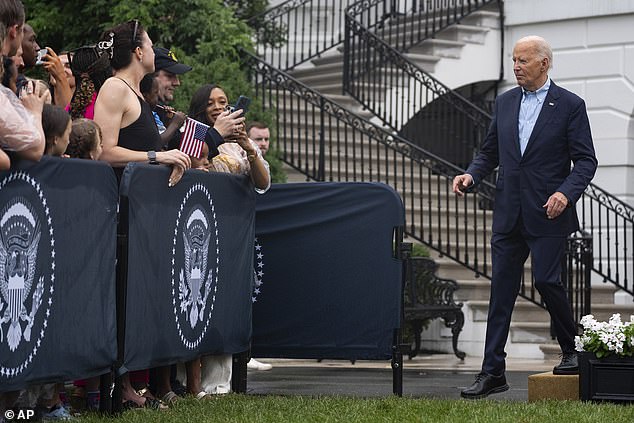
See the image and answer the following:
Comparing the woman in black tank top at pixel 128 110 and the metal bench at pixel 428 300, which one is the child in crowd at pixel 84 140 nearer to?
the woman in black tank top at pixel 128 110

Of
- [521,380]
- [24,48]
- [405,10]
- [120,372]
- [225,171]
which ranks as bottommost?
[521,380]

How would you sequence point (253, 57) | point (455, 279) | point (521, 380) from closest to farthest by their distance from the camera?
point (521, 380) → point (455, 279) → point (253, 57)

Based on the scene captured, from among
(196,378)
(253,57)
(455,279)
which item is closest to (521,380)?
(196,378)

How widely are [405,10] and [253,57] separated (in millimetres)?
4497

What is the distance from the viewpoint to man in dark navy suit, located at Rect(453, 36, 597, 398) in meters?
8.40

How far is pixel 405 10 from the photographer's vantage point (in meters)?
20.4

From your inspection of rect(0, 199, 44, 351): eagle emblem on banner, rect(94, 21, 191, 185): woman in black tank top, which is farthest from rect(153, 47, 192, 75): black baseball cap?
rect(0, 199, 44, 351): eagle emblem on banner

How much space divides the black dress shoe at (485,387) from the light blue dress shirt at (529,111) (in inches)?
55.1

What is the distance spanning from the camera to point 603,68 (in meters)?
18.2

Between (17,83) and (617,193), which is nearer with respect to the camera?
(17,83)

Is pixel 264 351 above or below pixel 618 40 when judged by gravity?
below

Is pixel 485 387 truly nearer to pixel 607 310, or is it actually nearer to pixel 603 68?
pixel 607 310

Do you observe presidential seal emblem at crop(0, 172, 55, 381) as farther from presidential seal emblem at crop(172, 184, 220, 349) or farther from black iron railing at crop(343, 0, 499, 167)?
black iron railing at crop(343, 0, 499, 167)

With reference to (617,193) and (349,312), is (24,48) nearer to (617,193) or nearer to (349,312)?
(349,312)
